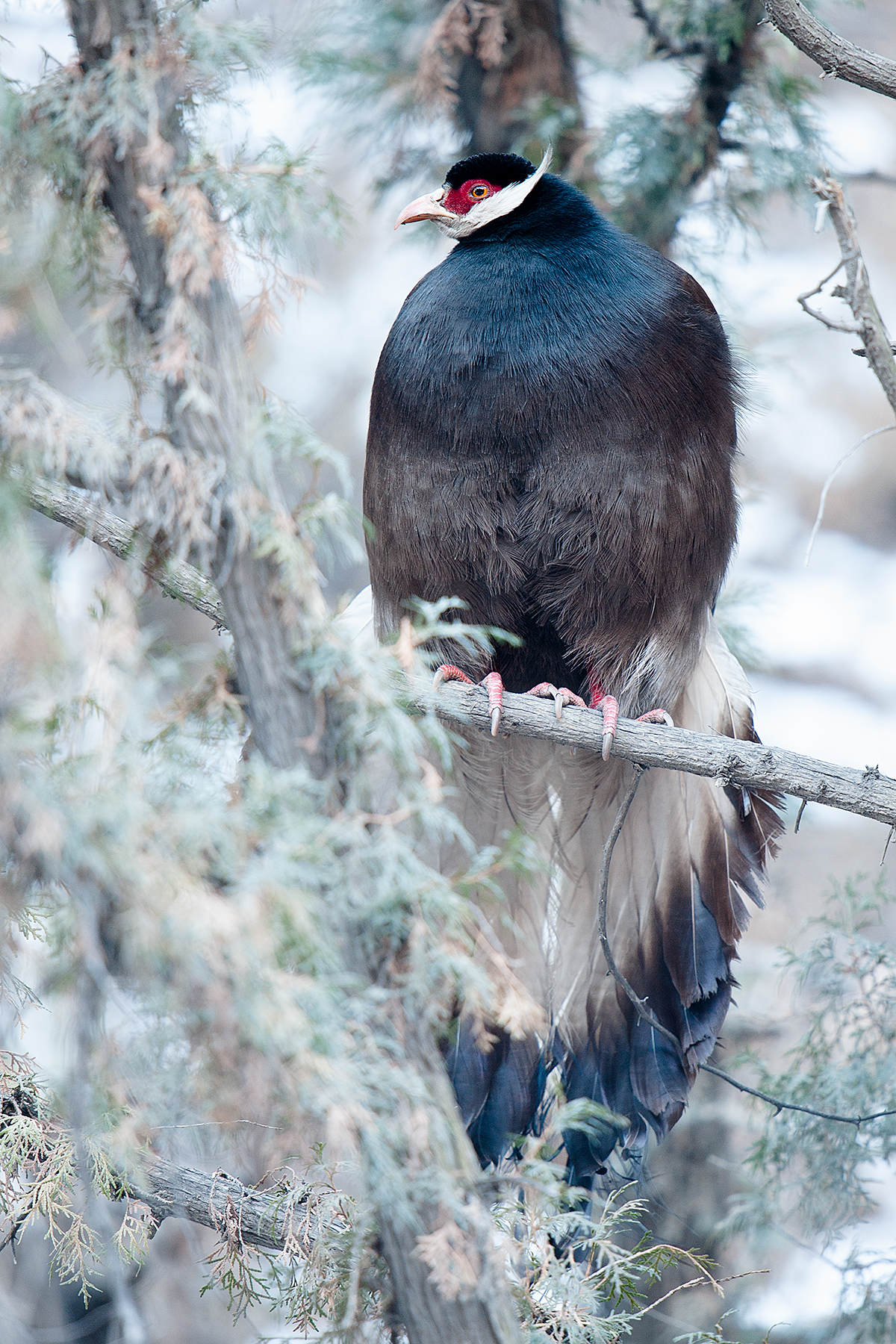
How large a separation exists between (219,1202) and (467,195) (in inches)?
89.1

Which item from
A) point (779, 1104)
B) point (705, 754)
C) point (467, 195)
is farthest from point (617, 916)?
point (467, 195)

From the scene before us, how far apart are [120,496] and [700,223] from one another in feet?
12.7

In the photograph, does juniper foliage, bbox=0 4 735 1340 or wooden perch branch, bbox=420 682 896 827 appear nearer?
juniper foliage, bbox=0 4 735 1340

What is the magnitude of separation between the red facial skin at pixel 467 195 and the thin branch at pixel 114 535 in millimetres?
1181

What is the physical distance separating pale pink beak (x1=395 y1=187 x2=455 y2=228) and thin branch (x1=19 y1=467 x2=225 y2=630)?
1111 mm

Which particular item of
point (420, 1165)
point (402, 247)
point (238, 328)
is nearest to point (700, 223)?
point (402, 247)

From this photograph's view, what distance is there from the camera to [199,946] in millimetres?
1124

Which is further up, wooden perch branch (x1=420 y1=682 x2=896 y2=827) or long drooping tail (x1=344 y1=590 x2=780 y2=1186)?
wooden perch branch (x1=420 y1=682 x2=896 y2=827)

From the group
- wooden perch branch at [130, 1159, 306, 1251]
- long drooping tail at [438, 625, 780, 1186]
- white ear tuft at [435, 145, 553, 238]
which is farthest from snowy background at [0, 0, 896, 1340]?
wooden perch branch at [130, 1159, 306, 1251]

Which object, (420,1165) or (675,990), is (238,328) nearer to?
(420,1165)

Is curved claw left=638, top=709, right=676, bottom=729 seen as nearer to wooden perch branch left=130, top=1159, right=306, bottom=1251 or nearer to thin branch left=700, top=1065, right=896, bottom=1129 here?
thin branch left=700, top=1065, right=896, bottom=1129

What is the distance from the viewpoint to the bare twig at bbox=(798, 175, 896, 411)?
2.51m

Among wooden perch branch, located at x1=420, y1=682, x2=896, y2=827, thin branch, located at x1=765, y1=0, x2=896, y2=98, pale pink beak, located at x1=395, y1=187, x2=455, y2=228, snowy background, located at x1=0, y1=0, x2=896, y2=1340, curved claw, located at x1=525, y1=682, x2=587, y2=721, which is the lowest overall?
snowy background, located at x1=0, y1=0, x2=896, y2=1340

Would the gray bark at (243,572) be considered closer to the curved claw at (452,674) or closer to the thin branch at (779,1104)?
the thin branch at (779,1104)
